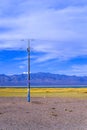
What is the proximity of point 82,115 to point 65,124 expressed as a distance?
22.4 ft

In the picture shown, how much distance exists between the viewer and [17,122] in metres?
31.2

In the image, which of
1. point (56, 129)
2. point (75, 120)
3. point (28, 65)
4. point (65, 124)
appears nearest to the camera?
point (56, 129)

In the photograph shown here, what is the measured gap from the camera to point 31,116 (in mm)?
35531

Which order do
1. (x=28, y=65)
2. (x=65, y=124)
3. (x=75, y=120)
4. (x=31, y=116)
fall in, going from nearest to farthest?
(x=65, y=124) < (x=75, y=120) < (x=31, y=116) < (x=28, y=65)

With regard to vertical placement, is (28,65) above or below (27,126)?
above

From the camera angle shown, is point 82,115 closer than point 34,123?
No

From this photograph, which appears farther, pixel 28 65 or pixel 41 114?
pixel 28 65

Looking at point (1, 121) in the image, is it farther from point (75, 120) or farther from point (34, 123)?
point (75, 120)

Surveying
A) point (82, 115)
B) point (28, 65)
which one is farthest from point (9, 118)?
point (28, 65)

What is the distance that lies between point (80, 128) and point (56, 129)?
1691 mm

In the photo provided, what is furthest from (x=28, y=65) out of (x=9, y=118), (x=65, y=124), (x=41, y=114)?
(x=65, y=124)

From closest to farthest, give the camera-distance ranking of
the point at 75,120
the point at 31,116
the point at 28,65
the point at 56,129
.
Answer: the point at 56,129 → the point at 75,120 → the point at 31,116 → the point at 28,65

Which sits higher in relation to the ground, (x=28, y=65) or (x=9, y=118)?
(x=28, y=65)

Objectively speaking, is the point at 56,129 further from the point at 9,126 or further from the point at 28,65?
the point at 28,65
